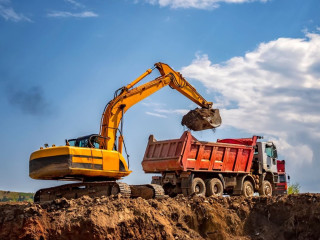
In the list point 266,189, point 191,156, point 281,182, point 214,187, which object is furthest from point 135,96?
point 281,182

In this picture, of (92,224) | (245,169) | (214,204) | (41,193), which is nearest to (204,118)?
(245,169)

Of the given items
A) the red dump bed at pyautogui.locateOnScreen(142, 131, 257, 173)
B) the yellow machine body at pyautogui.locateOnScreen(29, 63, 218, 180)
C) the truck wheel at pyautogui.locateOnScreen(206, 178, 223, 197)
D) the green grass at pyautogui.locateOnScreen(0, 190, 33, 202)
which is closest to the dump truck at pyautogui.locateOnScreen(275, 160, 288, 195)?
the red dump bed at pyautogui.locateOnScreen(142, 131, 257, 173)

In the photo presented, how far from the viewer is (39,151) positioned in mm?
15445

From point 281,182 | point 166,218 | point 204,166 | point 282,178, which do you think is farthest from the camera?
point 282,178

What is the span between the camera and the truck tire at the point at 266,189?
22.8 meters

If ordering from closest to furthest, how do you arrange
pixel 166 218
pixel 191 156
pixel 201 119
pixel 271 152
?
1. pixel 166 218
2. pixel 191 156
3. pixel 201 119
4. pixel 271 152

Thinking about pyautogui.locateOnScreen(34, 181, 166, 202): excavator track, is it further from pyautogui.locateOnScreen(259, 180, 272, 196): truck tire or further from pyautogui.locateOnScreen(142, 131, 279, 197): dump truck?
pyautogui.locateOnScreen(259, 180, 272, 196): truck tire

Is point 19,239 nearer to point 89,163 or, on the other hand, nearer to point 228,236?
point 89,163

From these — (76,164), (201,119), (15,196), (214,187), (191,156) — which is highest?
(201,119)

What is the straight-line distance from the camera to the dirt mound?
12.0 m

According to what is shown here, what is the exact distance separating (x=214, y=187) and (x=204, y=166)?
1.11 meters

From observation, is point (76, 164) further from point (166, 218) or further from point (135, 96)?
point (135, 96)

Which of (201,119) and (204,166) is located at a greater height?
(201,119)

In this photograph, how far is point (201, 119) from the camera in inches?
834
